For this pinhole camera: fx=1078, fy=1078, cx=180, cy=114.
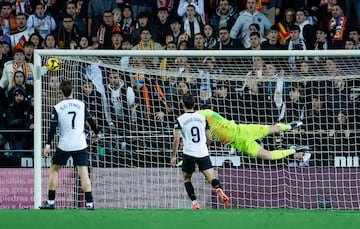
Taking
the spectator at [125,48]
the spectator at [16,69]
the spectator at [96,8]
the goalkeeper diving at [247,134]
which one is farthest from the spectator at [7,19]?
the goalkeeper diving at [247,134]

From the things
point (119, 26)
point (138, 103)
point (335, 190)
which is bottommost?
point (335, 190)

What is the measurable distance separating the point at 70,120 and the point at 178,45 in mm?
5136

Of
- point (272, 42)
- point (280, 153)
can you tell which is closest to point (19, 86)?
point (272, 42)

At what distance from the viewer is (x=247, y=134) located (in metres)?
16.8

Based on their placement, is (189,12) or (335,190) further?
(189,12)

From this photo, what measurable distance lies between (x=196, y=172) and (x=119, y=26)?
412cm

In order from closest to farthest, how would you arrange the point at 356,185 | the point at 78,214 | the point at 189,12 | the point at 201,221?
the point at 201,221 → the point at 78,214 → the point at 356,185 → the point at 189,12

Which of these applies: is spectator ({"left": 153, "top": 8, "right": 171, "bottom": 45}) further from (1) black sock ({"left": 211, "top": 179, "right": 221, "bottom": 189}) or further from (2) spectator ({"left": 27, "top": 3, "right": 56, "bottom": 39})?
(1) black sock ({"left": 211, "top": 179, "right": 221, "bottom": 189})

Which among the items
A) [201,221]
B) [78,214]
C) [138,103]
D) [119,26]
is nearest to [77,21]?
[119,26]

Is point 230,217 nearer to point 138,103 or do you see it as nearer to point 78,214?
point 78,214

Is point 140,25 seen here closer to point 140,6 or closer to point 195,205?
point 140,6

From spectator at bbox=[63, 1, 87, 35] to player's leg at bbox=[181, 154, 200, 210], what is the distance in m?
5.89

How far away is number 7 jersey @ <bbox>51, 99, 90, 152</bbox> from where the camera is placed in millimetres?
14625

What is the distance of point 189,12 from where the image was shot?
20.0 metres
